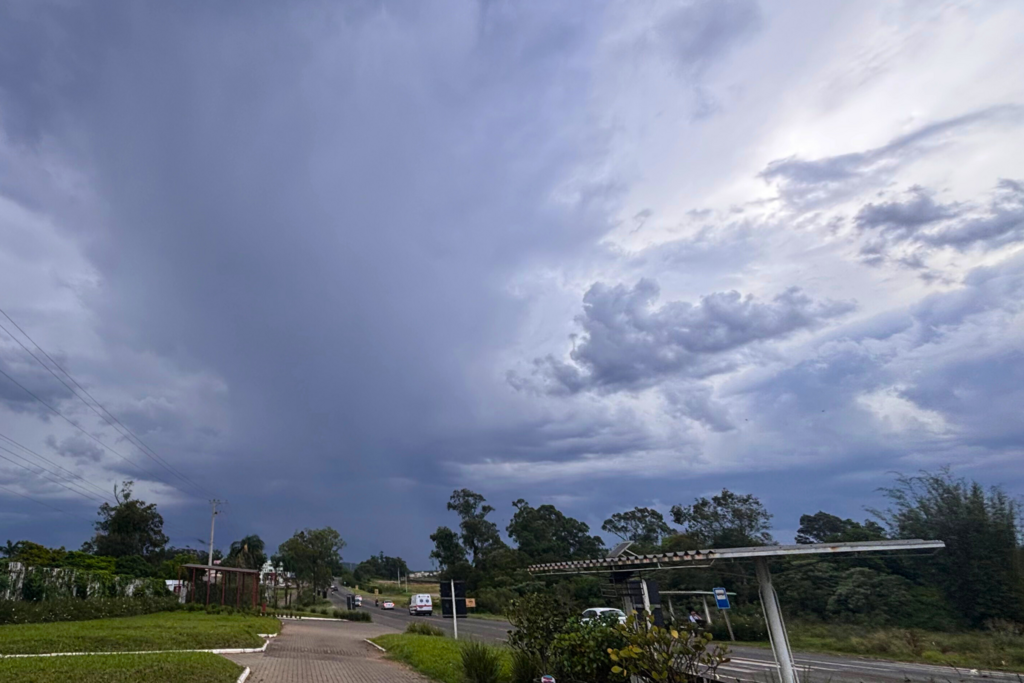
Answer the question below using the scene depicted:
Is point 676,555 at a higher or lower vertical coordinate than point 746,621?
higher

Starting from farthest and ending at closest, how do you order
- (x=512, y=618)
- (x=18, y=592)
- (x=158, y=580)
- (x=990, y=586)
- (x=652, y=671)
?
(x=158, y=580) → (x=990, y=586) → (x=18, y=592) → (x=512, y=618) → (x=652, y=671)

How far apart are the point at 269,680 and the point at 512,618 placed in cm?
679

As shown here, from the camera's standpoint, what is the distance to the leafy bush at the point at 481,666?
476 inches

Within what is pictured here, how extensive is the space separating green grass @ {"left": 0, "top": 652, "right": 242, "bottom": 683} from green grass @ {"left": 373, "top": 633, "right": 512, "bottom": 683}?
5.14 m

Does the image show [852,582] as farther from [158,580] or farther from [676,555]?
[158,580]

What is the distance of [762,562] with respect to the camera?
9570 millimetres

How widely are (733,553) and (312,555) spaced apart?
221 ft

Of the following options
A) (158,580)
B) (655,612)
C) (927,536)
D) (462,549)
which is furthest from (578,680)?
(462,549)

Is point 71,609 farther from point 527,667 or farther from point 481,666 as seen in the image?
point 527,667

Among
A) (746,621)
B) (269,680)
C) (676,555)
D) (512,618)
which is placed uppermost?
(676,555)

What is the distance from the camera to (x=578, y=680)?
10727 mm

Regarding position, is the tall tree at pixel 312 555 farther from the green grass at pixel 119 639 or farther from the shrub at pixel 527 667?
the shrub at pixel 527 667

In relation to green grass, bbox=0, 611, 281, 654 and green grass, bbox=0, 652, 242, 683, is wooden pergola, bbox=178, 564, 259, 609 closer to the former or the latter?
green grass, bbox=0, 611, 281, 654

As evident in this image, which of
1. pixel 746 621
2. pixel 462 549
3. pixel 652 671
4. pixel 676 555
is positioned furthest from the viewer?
pixel 462 549
